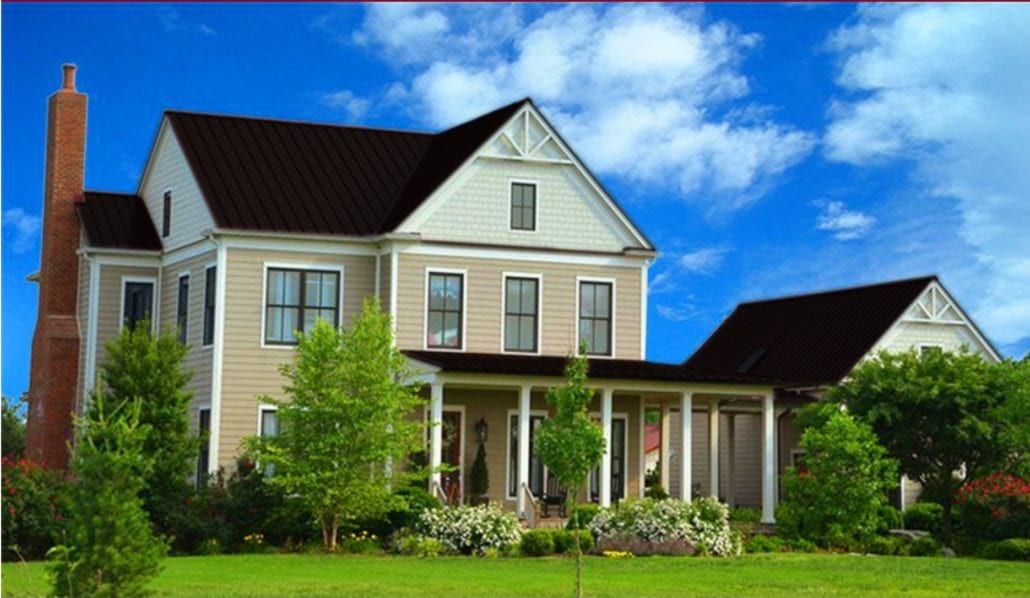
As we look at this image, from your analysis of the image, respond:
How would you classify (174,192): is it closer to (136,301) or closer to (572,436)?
(136,301)

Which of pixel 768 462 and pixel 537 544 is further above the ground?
pixel 768 462

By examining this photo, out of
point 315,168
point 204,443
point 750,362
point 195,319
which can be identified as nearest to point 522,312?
point 315,168

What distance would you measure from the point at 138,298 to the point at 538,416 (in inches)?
418

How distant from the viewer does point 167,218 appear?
43219mm

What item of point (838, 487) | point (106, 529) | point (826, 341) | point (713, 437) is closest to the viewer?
point (106, 529)

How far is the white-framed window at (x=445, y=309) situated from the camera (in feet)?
132

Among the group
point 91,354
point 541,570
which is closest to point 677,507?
point 541,570

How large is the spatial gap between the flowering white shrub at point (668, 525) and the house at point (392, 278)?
11.5ft

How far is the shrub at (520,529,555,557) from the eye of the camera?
33000 mm

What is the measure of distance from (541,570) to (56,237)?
21.1 meters

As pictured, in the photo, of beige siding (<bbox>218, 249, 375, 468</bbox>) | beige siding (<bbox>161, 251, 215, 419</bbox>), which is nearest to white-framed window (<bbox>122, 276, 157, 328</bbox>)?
beige siding (<bbox>161, 251, 215, 419</bbox>)

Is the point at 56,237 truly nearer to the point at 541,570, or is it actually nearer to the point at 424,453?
the point at 424,453

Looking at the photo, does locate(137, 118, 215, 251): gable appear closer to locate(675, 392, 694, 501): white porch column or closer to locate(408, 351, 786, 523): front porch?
locate(408, 351, 786, 523): front porch

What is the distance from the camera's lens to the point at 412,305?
39.9m
